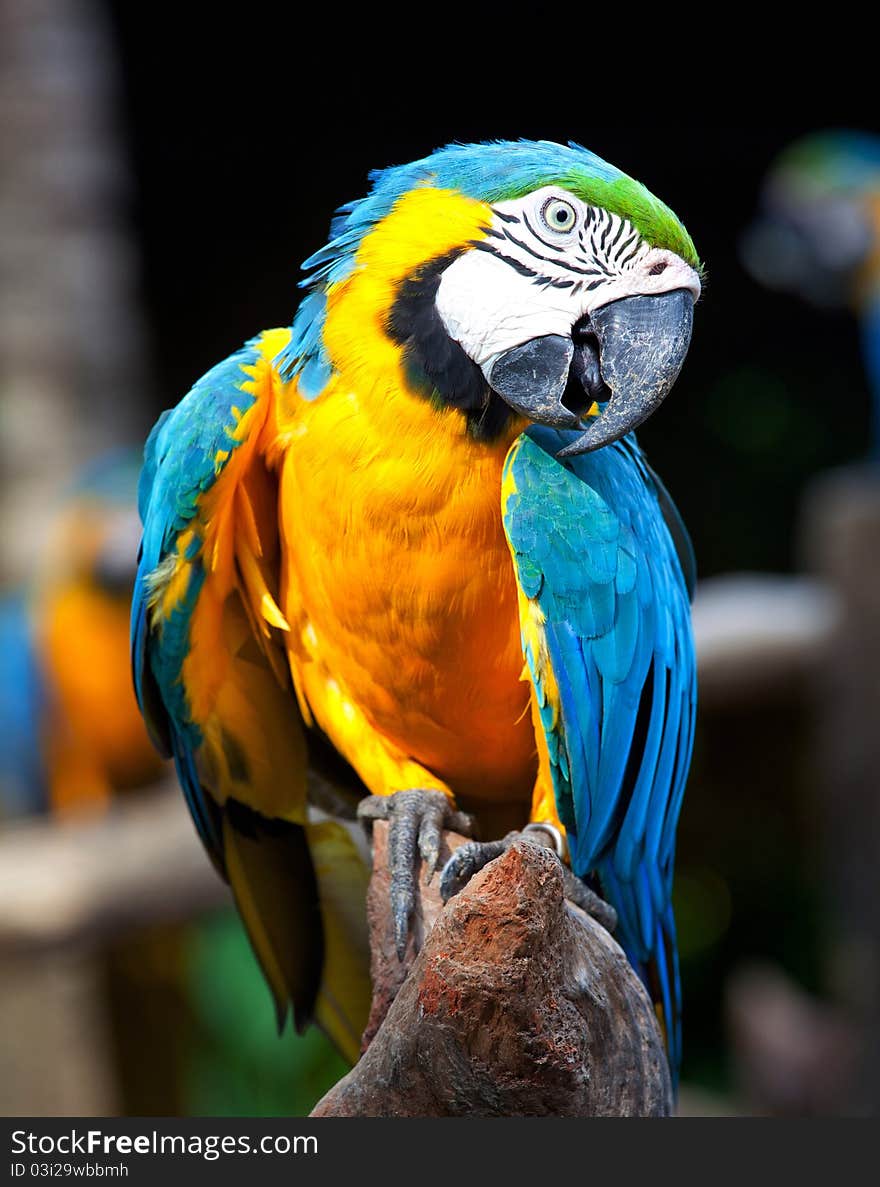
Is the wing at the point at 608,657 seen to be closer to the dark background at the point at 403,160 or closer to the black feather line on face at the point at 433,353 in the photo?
the black feather line on face at the point at 433,353

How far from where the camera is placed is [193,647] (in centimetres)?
118

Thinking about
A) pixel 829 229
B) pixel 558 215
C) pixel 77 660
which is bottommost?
pixel 77 660

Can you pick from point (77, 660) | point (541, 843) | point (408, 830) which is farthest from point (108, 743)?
point (541, 843)

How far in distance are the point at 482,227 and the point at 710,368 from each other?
4071 mm

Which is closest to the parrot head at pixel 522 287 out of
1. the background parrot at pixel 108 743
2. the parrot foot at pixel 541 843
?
the parrot foot at pixel 541 843

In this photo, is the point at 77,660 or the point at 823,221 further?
the point at 823,221

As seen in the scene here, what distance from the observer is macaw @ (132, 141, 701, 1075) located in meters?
1.01

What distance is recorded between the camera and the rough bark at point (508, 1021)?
92cm

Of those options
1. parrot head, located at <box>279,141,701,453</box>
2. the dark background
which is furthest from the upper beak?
the dark background

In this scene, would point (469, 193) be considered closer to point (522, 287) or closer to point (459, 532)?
point (522, 287)

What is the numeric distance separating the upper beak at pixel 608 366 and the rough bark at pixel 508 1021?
1.06ft

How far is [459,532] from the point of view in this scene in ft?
3.54

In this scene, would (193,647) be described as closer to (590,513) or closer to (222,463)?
(222,463)

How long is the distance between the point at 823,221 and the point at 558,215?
A: 3.37 meters
